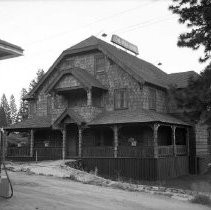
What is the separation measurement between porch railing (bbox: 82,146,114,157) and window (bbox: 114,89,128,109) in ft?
12.5

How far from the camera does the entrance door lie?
3422 cm

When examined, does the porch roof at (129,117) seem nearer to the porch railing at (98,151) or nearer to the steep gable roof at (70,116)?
the steep gable roof at (70,116)

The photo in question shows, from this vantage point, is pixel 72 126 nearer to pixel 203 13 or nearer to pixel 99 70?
pixel 99 70

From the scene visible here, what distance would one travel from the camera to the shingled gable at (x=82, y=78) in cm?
3164

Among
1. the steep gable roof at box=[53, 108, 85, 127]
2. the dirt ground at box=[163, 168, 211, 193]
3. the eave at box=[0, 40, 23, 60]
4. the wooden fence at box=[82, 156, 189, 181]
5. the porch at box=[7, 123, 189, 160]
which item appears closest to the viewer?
the eave at box=[0, 40, 23, 60]

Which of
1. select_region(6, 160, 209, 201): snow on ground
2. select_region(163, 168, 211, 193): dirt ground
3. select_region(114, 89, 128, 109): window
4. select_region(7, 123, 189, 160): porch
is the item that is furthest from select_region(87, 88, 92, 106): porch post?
select_region(163, 168, 211, 193): dirt ground

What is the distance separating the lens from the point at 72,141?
3456cm

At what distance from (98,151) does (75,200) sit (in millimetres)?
16025

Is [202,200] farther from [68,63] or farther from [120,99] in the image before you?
[68,63]

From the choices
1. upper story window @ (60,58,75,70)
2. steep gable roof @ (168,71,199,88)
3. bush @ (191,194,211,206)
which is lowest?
bush @ (191,194,211,206)

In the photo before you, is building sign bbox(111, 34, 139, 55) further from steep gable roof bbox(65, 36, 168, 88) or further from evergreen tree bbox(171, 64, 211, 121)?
evergreen tree bbox(171, 64, 211, 121)

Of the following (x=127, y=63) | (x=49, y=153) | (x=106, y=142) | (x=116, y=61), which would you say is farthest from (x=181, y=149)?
(x=49, y=153)

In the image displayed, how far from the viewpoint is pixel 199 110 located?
58.9ft

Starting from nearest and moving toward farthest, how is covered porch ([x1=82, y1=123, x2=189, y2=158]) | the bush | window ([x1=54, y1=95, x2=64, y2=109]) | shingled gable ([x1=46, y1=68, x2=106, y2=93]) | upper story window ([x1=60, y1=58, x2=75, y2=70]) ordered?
the bush, covered porch ([x1=82, y1=123, x2=189, y2=158]), shingled gable ([x1=46, y1=68, x2=106, y2=93]), window ([x1=54, y1=95, x2=64, y2=109]), upper story window ([x1=60, y1=58, x2=75, y2=70])
